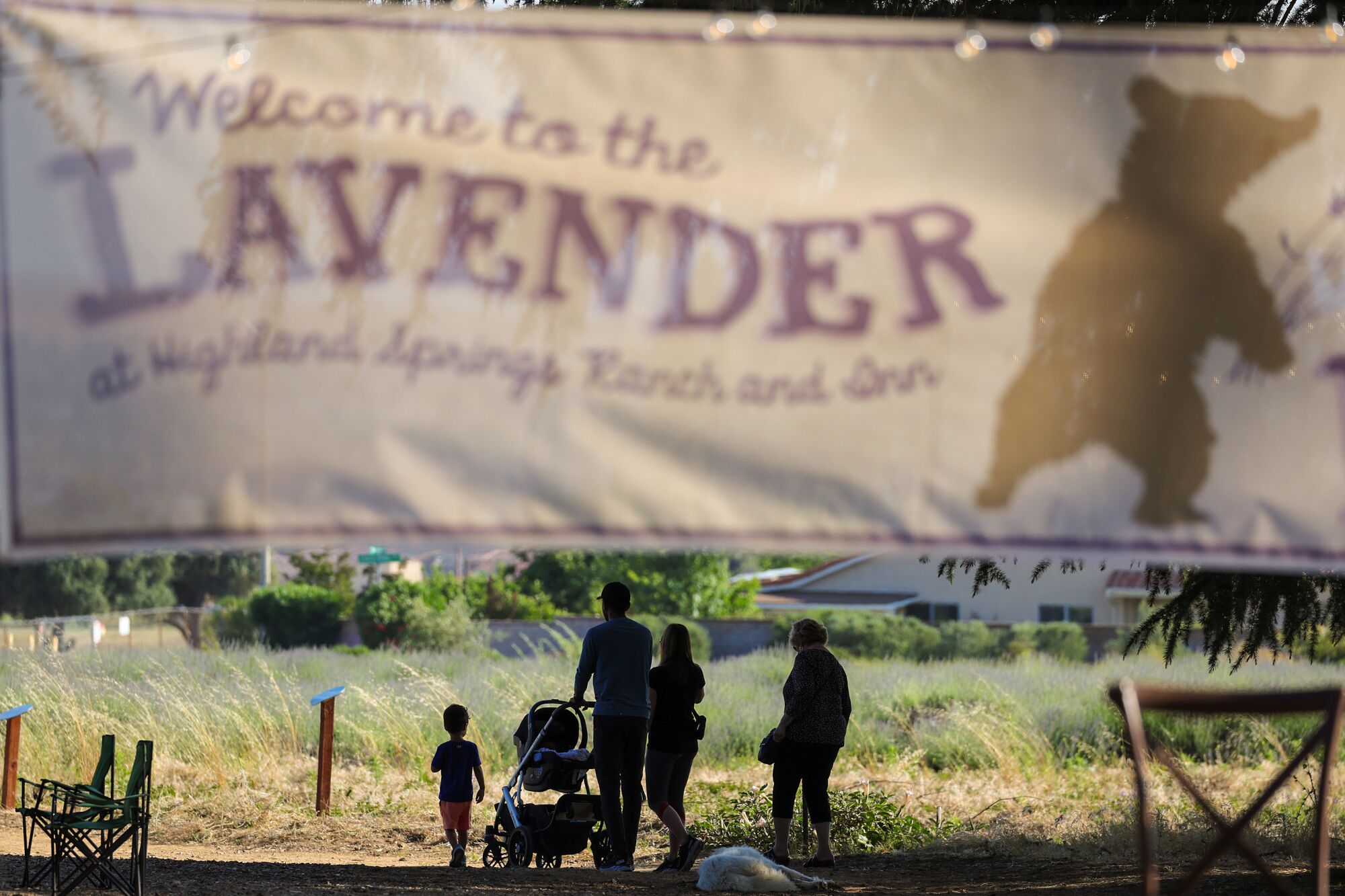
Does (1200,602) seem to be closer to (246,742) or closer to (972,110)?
(972,110)

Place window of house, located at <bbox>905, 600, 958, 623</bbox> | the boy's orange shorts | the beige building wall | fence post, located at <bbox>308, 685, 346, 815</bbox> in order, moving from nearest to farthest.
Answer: the boy's orange shorts → fence post, located at <bbox>308, 685, 346, 815</bbox> → the beige building wall → window of house, located at <bbox>905, 600, 958, 623</bbox>

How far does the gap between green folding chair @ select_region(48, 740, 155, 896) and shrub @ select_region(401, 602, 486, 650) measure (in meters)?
17.6

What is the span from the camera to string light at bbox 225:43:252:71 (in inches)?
120

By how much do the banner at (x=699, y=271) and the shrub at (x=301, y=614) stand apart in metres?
30.9

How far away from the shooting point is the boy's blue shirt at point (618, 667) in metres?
7.29

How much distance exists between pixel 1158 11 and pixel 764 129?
359 centimetres

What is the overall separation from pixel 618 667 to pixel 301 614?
89.7 ft

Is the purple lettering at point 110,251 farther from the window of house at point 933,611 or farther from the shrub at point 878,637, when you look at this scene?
the window of house at point 933,611

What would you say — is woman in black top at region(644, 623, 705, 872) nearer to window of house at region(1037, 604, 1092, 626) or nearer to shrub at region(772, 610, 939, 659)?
shrub at region(772, 610, 939, 659)

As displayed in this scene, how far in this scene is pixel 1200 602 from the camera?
24.2 feet

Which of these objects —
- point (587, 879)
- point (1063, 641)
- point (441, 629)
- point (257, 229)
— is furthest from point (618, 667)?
point (1063, 641)

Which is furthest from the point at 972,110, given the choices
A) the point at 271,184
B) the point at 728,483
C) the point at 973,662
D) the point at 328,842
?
the point at 973,662

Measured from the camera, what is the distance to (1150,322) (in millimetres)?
3078

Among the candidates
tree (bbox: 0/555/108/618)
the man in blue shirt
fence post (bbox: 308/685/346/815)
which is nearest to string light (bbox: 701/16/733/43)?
the man in blue shirt
